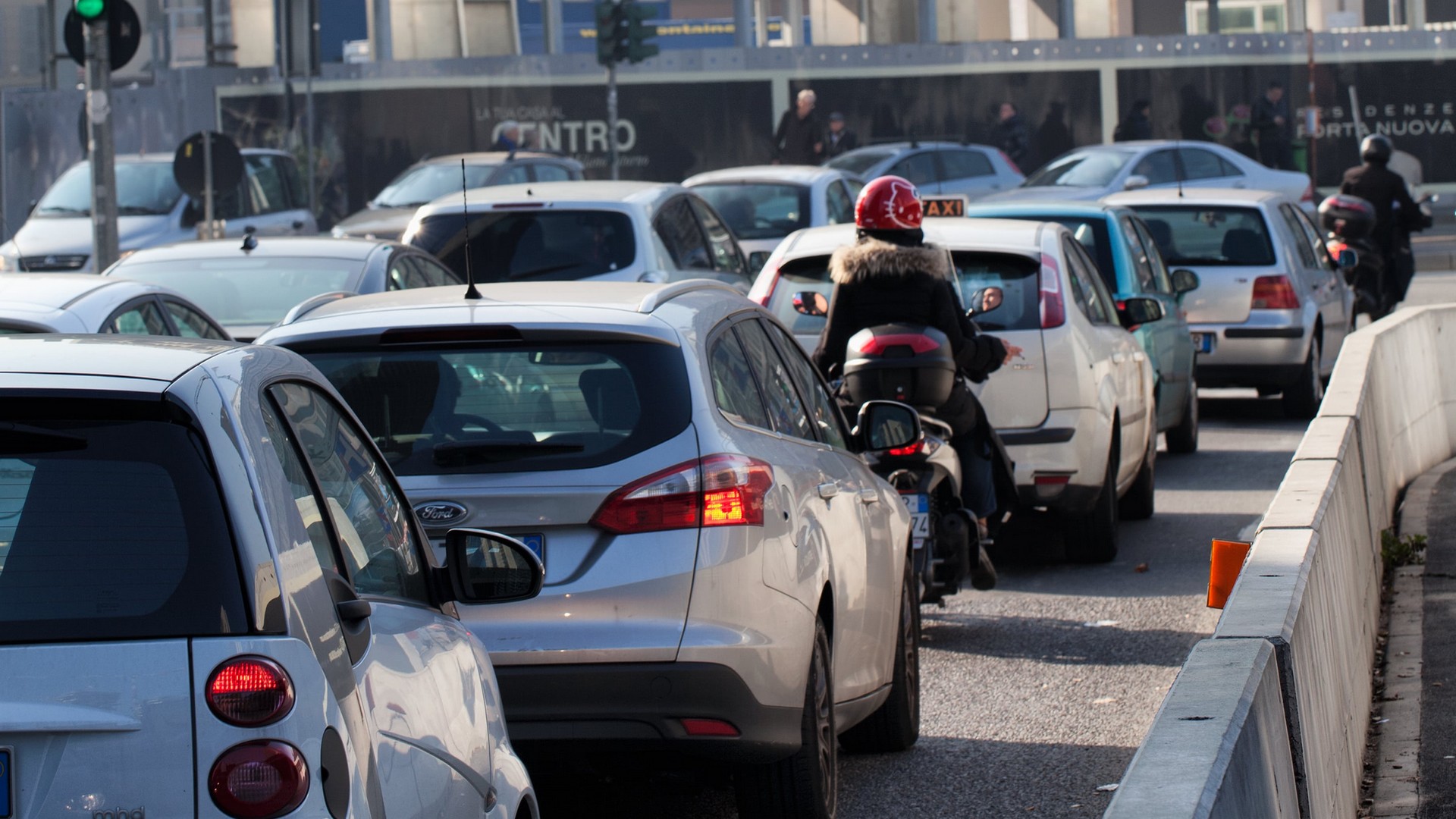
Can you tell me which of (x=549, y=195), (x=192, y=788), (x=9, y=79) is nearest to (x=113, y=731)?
(x=192, y=788)

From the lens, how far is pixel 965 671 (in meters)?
8.00

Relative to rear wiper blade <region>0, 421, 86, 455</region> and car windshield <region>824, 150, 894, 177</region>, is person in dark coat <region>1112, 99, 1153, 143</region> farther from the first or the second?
rear wiper blade <region>0, 421, 86, 455</region>

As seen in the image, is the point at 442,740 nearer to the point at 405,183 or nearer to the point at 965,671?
the point at 965,671

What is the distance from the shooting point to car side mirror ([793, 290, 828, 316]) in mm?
10516

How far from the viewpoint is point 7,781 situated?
9.23ft

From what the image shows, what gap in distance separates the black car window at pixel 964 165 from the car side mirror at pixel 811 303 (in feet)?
61.6

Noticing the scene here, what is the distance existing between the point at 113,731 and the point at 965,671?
5.46 meters

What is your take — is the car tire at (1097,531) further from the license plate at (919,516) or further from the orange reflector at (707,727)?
the orange reflector at (707,727)

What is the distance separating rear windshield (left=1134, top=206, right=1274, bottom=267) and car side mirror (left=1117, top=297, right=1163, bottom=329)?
13.6 feet

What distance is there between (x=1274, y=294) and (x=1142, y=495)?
15.3ft

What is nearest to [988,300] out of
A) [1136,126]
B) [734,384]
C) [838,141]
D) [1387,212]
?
[734,384]

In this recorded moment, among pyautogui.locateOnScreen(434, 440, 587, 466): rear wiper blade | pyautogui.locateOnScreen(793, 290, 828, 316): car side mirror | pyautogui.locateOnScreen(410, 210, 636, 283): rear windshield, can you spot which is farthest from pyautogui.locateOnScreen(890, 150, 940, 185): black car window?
pyautogui.locateOnScreen(434, 440, 587, 466): rear wiper blade

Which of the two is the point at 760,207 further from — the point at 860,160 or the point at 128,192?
the point at 860,160

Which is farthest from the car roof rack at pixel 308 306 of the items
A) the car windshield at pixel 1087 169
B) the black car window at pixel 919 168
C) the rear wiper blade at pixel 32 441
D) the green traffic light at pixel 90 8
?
the black car window at pixel 919 168
